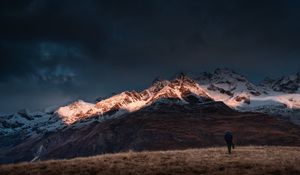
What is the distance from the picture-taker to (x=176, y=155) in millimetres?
51156

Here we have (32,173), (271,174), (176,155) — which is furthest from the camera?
(176,155)

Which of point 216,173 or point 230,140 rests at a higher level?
point 230,140

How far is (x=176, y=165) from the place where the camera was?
43625 mm

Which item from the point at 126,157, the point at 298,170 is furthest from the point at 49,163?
the point at 298,170

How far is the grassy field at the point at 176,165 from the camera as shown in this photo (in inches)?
1603

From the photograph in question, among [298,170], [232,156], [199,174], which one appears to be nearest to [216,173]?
[199,174]

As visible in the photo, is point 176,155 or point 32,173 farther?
point 176,155

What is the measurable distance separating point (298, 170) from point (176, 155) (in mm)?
14545

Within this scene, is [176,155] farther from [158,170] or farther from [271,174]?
[271,174]

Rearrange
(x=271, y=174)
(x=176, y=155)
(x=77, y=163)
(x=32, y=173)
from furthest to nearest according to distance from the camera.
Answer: (x=176, y=155) → (x=77, y=163) → (x=32, y=173) → (x=271, y=174)

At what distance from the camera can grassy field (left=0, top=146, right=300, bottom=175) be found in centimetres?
4072

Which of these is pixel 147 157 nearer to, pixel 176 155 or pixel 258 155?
pixel 176 155

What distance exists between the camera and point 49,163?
47844 mm

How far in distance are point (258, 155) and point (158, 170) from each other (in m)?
13.1
